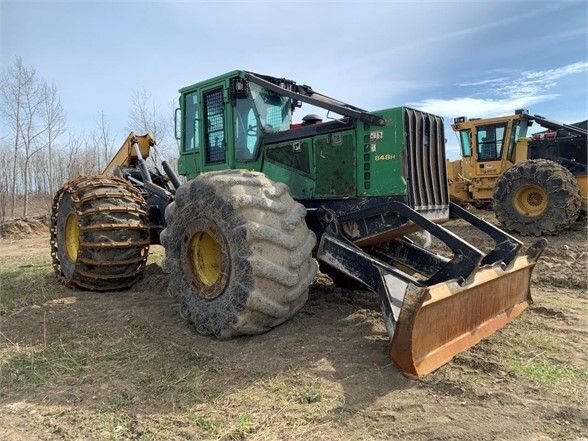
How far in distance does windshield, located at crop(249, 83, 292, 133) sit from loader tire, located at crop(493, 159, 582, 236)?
7.43 m

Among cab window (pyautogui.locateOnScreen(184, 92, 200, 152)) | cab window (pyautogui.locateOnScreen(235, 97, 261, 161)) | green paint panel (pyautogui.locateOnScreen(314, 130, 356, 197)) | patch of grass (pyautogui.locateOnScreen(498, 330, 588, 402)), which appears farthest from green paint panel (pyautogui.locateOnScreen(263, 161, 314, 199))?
patch of grass (pyautogui.locateOnScreen(498, 330, 588, 402))

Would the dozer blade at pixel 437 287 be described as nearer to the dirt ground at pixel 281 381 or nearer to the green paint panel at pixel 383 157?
the dirt ground at pixel 281 381

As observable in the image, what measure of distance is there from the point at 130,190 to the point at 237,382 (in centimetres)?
379

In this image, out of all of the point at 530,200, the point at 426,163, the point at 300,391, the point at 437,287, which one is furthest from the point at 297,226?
the point at 530,200

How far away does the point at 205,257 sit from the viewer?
15.7 ft

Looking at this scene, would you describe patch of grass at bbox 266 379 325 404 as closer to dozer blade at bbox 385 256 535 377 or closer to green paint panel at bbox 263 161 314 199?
dozer blade at bbox 385 256 535 377

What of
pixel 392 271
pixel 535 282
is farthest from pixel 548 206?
pixel 392 271

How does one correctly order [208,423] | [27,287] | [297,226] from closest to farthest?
[208,423] → [297,226] → [27,287]

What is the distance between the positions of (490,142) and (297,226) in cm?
1260

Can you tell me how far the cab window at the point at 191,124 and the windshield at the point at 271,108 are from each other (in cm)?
94

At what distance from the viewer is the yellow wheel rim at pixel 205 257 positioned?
185 inches

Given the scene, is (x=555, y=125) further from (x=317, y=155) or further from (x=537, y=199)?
(x=317, y=155)

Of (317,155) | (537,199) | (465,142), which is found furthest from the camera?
(465,142)

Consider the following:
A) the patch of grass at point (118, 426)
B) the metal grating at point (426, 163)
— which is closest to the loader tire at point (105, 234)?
the patch of grass at point (118, 426)
